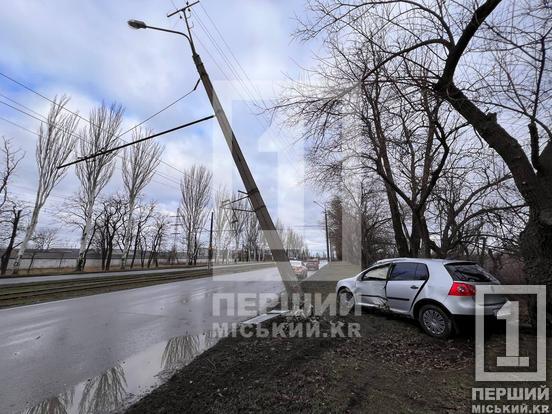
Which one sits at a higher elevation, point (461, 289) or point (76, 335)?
point (461, 289)

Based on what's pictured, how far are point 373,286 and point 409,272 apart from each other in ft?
4.07

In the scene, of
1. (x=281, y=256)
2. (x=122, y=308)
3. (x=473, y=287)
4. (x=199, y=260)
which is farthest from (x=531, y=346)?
(x=199, y=260)

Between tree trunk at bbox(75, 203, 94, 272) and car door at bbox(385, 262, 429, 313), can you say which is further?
tree trunk at bbox(75, 203, 94, 272)

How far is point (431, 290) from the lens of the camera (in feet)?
22.2

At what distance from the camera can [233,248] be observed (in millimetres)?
68000

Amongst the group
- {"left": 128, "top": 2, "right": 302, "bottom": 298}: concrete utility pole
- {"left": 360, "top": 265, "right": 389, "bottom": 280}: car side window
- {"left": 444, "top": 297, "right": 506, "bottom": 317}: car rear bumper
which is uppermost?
{"left": 128, "top": 2, "right": 302, "bottom": 298}: concrete utility pole

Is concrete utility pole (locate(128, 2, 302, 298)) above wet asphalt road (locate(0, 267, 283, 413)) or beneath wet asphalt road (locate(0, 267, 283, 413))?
above

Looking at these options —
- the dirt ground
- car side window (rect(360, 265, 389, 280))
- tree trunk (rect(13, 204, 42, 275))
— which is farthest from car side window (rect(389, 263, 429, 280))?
tree trunk (rect(13, 204, 42, 275))

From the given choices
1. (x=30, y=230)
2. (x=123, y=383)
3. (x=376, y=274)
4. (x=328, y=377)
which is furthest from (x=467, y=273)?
(x=30, y=230)

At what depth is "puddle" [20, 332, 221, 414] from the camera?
4.14 metres

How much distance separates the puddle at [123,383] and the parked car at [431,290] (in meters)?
4.23

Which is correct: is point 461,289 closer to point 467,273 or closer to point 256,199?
point 467,273

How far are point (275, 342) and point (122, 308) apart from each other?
694 cm

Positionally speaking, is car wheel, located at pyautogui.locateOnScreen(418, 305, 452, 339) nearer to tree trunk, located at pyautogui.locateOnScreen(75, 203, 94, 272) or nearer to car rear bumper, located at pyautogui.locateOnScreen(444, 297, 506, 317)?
car rear bumper, located at pyautogui.locateOnScreen(444, 297, 506, 317)
